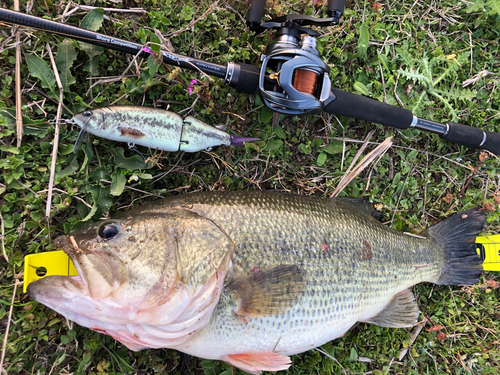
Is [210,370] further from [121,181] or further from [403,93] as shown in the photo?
[403,93]

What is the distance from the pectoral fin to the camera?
193 centimetres

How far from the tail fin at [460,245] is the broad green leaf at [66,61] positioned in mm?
3361

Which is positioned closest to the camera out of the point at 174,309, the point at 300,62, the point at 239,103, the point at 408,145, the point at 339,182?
the point at 174,309

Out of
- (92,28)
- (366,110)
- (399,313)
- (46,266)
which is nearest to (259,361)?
(399,313)

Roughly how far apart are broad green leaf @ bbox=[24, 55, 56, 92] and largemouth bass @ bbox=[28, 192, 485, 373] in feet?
4.07

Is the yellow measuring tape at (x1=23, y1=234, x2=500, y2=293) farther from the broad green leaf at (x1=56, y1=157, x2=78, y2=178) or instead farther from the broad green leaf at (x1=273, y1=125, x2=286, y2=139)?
the broad green leaf at (x1=273, y1=125, x2=286, y2=139)

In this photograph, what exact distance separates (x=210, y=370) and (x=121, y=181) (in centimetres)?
172

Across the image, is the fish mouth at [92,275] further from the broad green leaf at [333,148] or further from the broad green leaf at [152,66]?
the broad green leaf at [333,148]

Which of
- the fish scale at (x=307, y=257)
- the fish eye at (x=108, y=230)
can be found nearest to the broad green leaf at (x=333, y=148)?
the fish scale at (x=307, y=257)

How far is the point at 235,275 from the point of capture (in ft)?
6.35

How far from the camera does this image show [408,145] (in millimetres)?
3135

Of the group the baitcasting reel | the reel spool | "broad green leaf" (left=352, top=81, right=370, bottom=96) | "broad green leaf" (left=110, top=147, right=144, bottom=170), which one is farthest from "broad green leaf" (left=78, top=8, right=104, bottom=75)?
"broad green leaf" (left=352, top=81, right=370, bottom=96)

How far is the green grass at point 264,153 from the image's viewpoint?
7.69 feet

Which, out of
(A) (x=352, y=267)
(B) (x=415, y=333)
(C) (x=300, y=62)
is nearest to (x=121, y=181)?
(C) (x=300, y=62)
